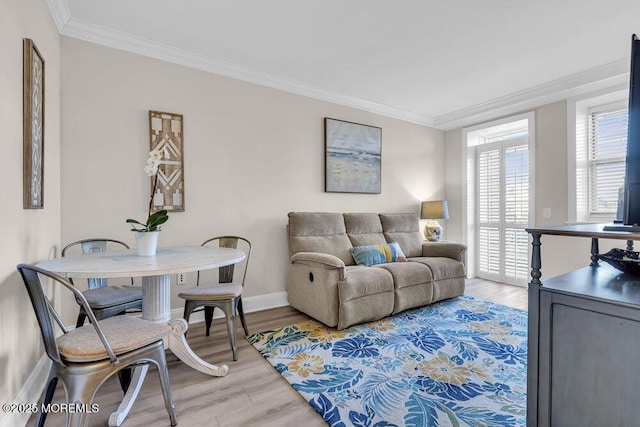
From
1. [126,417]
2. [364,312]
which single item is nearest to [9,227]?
[126,417]

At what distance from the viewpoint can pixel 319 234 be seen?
3.40 metres

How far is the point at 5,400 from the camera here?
1352mm

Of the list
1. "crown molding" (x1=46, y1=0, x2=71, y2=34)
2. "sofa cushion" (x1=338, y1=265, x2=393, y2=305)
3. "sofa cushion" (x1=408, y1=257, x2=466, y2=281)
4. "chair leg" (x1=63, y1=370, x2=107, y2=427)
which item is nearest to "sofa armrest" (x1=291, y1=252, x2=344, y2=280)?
"sofa cushion" (x1=338, y1=265, x2=393, y2=305)

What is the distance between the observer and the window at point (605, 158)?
3.36 m

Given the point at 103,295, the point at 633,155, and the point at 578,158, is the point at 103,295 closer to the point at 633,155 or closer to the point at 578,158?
the point at 633,155

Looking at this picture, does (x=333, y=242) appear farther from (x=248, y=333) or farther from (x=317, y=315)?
(x=248, y=333)

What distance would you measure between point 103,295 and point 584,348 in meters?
2.60

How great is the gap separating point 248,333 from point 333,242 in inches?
52.1

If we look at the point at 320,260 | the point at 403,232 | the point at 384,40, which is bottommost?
the point at 320,260

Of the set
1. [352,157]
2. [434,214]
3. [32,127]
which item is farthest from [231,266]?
[434,214]

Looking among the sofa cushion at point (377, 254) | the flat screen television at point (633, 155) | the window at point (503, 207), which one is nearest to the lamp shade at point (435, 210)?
the window at point (503, 207)

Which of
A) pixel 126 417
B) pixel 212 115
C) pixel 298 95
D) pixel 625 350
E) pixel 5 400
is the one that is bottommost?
pixel 126 417

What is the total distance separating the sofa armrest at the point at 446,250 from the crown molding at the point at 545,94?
1949 mm

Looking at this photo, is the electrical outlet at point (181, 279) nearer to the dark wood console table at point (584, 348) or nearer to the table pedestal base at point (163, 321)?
the table pedestal base at point (163, 321)
